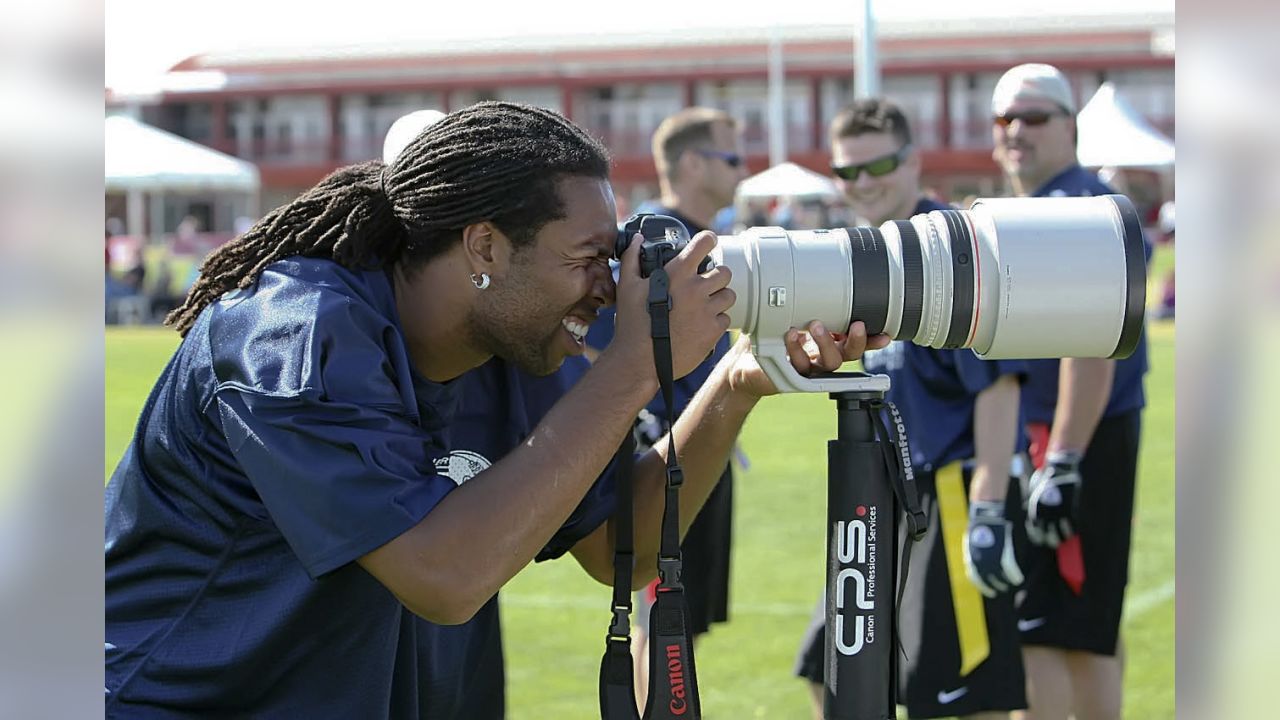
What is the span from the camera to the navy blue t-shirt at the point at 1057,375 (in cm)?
467

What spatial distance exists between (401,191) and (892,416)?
33.7 inches

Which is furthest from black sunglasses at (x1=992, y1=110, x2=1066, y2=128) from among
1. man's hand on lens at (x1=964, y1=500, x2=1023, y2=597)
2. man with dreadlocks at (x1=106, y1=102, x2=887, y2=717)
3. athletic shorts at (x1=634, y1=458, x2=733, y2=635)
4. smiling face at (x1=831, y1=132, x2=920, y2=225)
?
man with dreadlocks at (x1=106, y1=102, x2=887, y2=717)

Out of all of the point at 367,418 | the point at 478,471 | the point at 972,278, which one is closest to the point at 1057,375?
the point at 972,278

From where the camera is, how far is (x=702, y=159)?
563 centimetres

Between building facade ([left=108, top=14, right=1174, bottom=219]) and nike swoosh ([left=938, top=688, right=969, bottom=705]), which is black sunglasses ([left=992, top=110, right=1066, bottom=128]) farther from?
building facade ([left=108, top=14, right=1174, bottom=219])

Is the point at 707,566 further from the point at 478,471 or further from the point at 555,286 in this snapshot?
the point at 555,286

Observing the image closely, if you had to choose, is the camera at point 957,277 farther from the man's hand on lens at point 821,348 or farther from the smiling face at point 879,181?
the smiling face at point 879,181

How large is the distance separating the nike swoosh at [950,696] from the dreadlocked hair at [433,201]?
8.02 ft

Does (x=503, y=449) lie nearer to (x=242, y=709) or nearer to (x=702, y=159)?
(x=242, y=709)

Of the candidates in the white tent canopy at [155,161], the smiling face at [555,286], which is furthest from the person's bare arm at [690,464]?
the white tent canopy at [155,161]

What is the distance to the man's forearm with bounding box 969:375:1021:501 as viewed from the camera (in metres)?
4.19

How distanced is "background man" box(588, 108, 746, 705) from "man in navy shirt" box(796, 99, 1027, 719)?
23.9 inches
